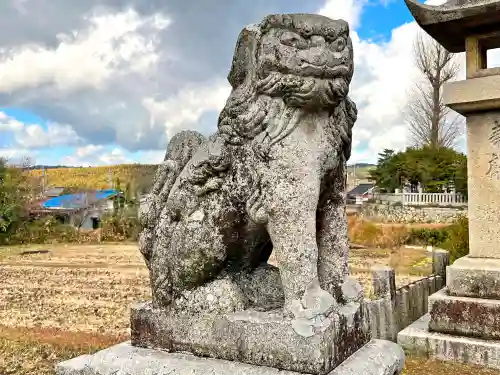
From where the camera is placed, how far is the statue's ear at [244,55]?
226 centimetres

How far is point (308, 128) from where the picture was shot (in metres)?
2.23

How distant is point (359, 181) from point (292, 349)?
168 ft

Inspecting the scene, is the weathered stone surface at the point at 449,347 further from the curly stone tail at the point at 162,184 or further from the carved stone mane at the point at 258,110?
the curly stone tail at the point at 162,184

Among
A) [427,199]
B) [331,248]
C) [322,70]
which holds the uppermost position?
[427,199]

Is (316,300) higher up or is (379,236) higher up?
(316,300)

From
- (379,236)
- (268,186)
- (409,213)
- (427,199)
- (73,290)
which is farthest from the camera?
(427,199)

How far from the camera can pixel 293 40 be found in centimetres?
214

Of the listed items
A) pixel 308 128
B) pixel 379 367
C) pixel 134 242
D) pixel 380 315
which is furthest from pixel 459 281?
pixel 134 242

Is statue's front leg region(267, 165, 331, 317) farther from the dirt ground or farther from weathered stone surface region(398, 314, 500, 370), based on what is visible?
weathered stone surface region(398, 314, 500, 370)

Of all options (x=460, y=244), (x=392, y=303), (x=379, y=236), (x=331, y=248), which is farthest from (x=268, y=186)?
(x=379, y=236)

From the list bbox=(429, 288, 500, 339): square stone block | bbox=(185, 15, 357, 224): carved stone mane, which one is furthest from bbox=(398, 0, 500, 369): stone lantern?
bbox=(185, 15, 357, 224): carved stone mane

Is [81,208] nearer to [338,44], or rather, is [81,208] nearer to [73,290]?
[73,290]

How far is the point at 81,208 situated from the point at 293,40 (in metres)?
23.6

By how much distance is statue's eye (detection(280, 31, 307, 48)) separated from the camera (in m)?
2.14
